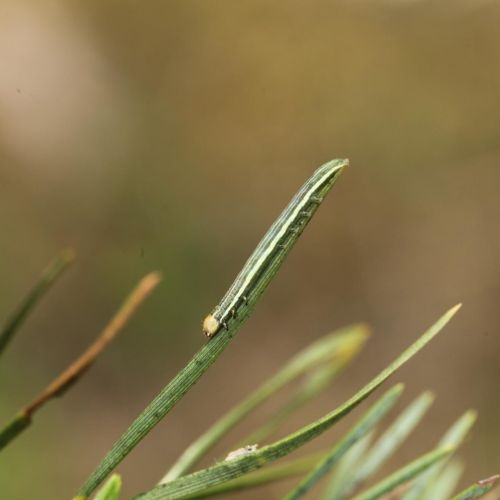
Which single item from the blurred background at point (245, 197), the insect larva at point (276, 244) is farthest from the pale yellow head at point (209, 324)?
the blurred background at point (245, 197)

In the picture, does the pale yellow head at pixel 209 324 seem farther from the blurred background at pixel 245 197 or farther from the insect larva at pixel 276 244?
the blurred background at pixel 245 197

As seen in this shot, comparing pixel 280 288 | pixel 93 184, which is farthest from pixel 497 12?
pixel 93 184

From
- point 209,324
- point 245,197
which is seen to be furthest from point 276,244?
point 245,197

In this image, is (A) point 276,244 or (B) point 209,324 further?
(B) point 209,324

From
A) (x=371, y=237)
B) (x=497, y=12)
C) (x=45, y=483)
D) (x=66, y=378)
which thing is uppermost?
(x=497, y=12)

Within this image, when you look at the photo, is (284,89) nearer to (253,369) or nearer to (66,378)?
(253,369)

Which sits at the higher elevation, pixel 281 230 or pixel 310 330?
pixel 310 330

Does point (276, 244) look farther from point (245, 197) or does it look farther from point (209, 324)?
point (245, 197)
